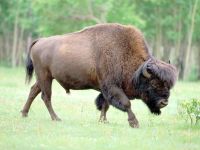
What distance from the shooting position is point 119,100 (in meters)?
14.1

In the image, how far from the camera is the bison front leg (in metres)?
14.0

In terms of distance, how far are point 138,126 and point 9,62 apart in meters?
58.0

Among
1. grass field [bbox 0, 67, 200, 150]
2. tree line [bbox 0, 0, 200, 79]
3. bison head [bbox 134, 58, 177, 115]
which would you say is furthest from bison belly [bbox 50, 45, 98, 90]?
tree line [bbox 0, 0, 200, 79]

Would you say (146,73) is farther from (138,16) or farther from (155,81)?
(138,16)

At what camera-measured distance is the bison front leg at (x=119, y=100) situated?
14008 millimetres

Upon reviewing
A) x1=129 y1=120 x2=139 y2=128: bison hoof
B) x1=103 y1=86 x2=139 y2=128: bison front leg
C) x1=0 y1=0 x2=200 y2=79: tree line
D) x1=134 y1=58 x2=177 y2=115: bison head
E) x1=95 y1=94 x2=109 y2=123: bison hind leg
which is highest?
x1=134 y1=58 x2=177 y2=115: bison head

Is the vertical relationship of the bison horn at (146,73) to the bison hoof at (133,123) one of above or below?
above

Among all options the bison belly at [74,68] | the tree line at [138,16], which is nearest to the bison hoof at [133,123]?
the bison belly at [74,68]

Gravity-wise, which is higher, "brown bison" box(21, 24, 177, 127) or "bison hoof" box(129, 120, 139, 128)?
"brown bison" box(21, 24, 177, 127)

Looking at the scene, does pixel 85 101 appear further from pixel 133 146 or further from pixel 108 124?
pixel 133 146

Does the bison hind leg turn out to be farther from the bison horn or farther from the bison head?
the bison horn

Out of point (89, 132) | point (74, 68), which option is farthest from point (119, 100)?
point (89, 132)

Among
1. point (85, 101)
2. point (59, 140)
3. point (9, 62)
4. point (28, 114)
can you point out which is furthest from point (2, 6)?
point (59, 140)

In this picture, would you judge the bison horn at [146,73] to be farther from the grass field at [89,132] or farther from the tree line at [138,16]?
the tree line at [138,16]
